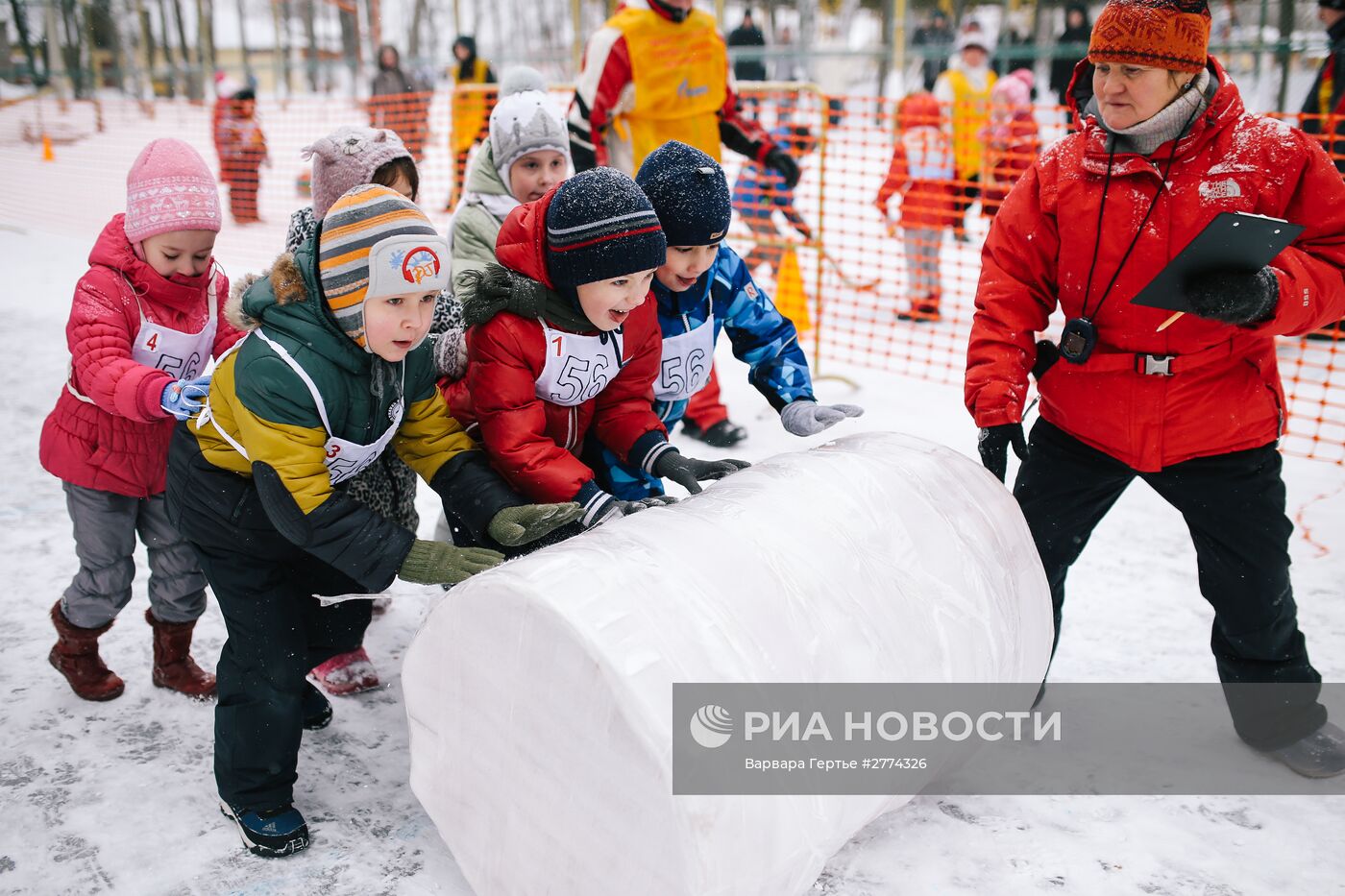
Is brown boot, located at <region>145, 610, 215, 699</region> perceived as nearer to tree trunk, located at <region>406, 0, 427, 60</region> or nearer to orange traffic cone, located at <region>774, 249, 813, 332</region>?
orange traffic cone, located at <region>774, 249, 813, 332</region>

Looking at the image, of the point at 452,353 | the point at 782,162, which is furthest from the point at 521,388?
the point at 782,162

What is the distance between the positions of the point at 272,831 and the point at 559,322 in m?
1.39

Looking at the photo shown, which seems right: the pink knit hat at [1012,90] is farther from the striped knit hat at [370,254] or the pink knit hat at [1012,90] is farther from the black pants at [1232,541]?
the striped knit hat at [370,254]

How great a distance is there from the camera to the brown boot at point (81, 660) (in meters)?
3.04

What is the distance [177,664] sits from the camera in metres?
3.12

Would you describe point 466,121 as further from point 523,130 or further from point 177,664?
point 177,664

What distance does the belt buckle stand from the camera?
2527 mm

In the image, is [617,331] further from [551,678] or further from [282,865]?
[282,865]

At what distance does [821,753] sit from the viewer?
1.97 m

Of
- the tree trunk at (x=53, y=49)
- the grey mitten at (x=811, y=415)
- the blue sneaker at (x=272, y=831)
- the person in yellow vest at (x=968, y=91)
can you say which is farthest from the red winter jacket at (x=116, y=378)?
the tree trunk at (x=53, y=49)

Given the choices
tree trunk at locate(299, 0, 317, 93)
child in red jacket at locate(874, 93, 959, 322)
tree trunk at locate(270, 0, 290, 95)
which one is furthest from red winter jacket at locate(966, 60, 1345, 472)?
tree trunk at locate(270, 0, 290, 95)

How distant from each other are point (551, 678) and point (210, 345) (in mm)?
1844

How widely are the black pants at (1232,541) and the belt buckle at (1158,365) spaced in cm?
26

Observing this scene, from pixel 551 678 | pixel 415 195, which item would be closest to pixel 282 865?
pixel 551 678
